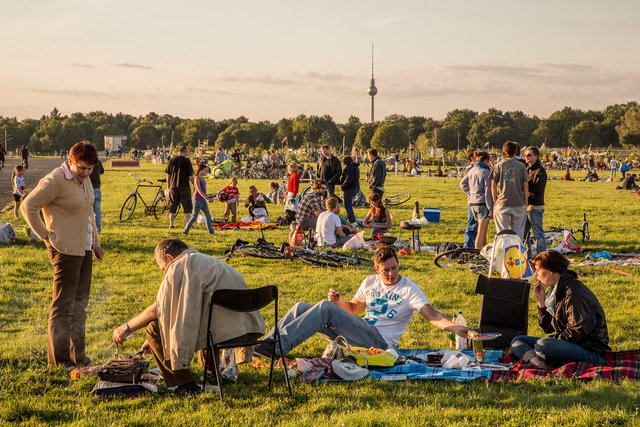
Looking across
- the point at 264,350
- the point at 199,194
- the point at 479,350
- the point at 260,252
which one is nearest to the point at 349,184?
the point at 199,194

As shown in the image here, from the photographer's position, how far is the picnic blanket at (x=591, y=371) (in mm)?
4953

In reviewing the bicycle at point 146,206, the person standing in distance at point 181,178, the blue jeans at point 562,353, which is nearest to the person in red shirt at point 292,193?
the person standing in distance at point 181,178

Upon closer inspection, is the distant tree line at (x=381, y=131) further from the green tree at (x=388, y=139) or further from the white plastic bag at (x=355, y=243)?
the white plastic bag at (x=355, y=243)

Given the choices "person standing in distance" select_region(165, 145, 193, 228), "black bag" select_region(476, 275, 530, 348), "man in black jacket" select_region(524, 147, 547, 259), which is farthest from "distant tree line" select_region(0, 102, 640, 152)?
"black bag" select_region(476, 275, 530, 348)

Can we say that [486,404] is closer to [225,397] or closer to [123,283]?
[225,397]

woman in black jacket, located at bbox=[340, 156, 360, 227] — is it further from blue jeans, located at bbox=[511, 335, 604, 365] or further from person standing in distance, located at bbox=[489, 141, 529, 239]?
blue jeans, located at bbox=[511, 335, 604, 365]

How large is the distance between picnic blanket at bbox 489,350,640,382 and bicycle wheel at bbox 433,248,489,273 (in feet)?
14.7

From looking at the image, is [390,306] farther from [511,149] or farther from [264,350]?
[511,149]

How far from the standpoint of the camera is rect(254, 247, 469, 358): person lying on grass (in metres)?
5.39

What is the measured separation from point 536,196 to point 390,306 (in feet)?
17.9

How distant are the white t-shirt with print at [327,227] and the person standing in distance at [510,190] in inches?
126

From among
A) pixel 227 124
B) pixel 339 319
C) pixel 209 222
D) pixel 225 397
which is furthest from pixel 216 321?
pixel 227 124

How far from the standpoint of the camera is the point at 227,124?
118500 mm

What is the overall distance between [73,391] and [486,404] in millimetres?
3215
